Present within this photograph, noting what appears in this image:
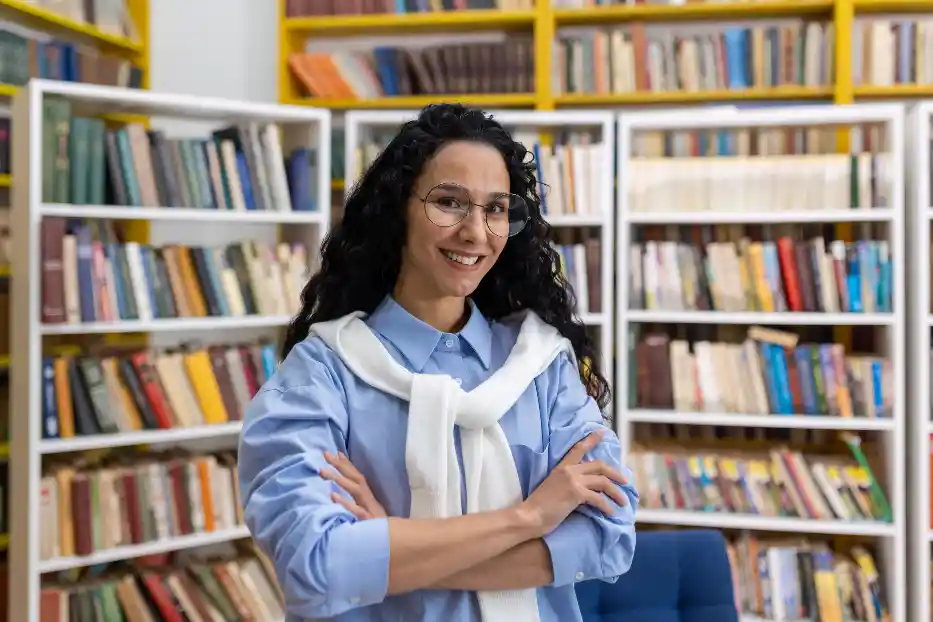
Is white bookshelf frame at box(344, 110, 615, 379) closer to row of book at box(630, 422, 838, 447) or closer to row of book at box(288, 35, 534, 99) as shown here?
row of book at box(630, 422, 838, 447)

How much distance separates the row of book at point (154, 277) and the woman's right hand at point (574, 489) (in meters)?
1.78

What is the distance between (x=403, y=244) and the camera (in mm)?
1269

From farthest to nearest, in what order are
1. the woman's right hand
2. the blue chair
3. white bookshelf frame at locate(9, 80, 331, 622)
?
white bookshelf frame at locate(9, 80, 331, 622), the blue chair, the woman's right hand

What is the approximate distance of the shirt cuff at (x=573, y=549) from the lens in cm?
117

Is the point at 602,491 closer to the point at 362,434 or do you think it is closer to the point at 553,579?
the point at 553,579

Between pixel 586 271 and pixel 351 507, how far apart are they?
6.43ft

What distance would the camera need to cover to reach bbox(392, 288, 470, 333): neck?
1265 millimetres

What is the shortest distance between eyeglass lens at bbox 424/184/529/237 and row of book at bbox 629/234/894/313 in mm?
1798

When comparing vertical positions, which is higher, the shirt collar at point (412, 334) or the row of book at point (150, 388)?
the shirt collar at point (412, 334)

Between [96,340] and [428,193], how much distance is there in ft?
6.81

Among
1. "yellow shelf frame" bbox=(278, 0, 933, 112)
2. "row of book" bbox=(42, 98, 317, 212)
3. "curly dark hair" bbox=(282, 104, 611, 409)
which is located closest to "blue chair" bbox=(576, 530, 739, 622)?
"curly dark hair" bbox=(282, 104, 611, 409)

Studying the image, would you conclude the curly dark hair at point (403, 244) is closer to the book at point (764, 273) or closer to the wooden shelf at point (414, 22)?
the book at point (764, 273)

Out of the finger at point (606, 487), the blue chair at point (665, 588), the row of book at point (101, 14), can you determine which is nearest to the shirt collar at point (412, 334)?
the finger at point (606, 487)

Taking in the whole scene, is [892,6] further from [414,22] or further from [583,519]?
[583,519]
